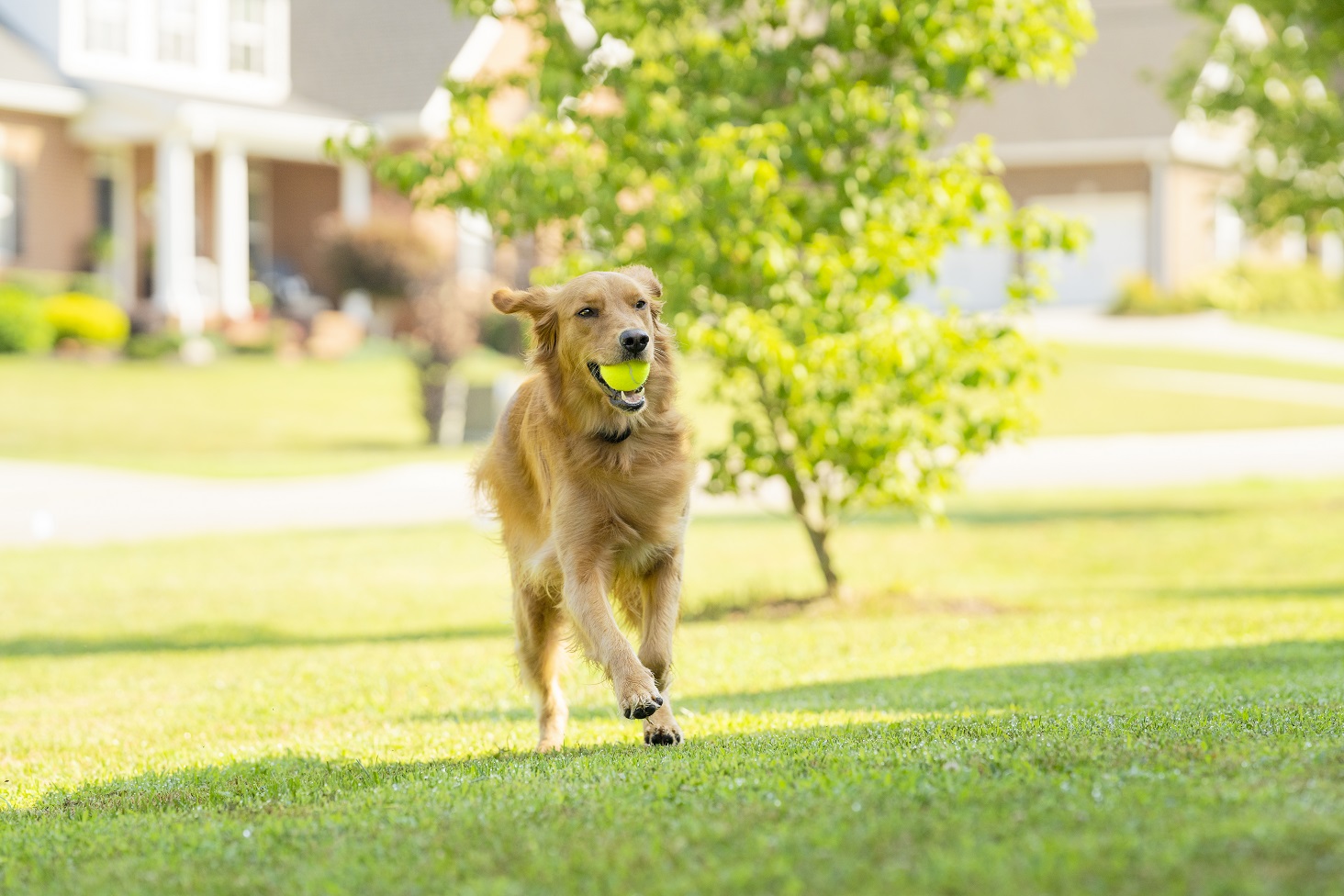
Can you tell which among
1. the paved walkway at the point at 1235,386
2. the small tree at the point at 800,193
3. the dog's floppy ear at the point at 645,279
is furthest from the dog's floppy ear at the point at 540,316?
the paved walkway at the point at 1235,386

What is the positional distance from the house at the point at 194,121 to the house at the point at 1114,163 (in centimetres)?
1699

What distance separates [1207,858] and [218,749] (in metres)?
4.51

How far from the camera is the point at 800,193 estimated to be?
1109cm

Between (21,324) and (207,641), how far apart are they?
1631 cm

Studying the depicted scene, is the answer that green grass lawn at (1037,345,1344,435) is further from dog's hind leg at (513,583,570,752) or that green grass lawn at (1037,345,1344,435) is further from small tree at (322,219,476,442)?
dog's hind leg at (513,583,570,752)

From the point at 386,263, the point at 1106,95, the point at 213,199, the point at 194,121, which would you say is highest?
the point at 1106,95

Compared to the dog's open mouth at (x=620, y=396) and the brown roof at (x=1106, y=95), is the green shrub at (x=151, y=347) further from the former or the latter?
the dog's open mouth at (x=620, y=396)

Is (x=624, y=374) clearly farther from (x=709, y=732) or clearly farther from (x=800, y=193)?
(x=800, y=193)

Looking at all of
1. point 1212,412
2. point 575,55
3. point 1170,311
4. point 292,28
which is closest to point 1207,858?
point 575,55

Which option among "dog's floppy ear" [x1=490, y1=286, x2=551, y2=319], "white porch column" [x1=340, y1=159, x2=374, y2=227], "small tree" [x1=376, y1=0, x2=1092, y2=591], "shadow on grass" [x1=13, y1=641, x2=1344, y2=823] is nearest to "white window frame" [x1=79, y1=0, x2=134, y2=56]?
"white porch column" [x1=340, y1=159, x2=374, y2=227]

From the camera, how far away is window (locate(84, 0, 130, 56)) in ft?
97.8

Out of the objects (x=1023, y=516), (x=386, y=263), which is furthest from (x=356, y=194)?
(x=1023, y=516)

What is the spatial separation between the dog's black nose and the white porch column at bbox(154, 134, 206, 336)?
2424 centimetres

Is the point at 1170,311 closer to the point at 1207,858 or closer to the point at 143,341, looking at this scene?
the point at 143,341
